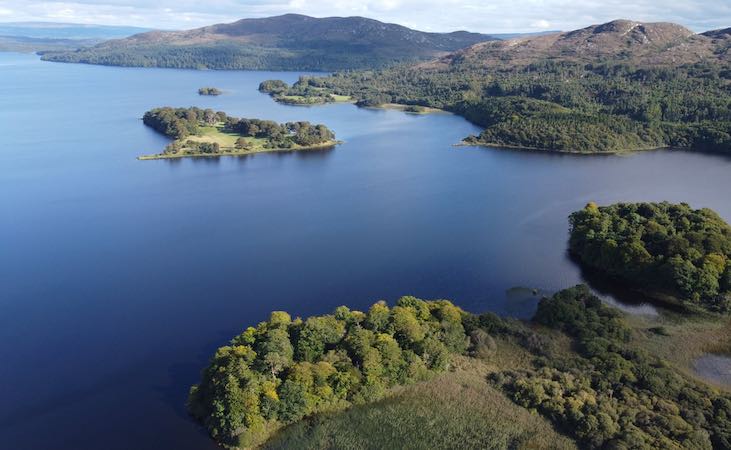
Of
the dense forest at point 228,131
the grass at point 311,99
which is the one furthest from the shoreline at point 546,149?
the grass at point 311,99

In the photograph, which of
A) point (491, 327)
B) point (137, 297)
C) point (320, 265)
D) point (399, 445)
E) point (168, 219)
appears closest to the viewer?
point (399, 445)

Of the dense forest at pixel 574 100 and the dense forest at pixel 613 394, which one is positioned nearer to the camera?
the dense forest at pixel 613 394

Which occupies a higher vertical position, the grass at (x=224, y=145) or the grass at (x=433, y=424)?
the grass at (x=224, y=145)

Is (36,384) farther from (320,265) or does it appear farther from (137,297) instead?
(320,265)

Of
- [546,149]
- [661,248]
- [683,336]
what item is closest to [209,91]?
[546,149]

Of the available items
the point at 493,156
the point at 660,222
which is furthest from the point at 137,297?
the point at 493,156

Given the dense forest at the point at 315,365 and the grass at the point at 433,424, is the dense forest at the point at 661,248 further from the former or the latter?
the grass at the point at 433,424
